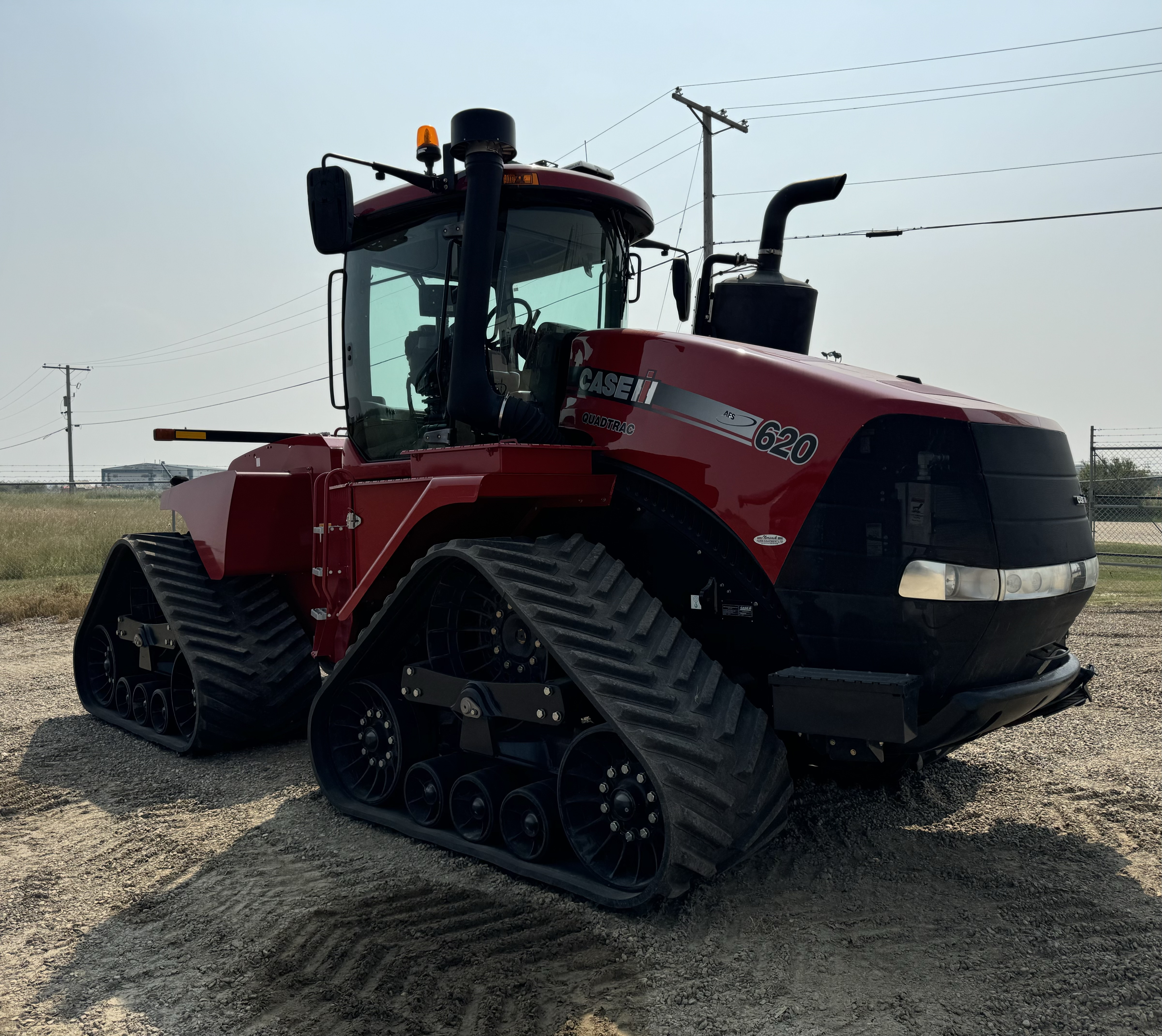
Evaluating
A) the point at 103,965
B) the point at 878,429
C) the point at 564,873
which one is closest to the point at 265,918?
the point at 103,965

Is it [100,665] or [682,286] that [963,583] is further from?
[100,665]

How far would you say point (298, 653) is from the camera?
613 centimetres

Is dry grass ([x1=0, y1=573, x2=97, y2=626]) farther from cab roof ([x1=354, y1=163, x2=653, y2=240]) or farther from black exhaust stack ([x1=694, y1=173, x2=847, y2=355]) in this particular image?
black exhaust stack ([x1=694, y1=173, x2=847, y2=355])

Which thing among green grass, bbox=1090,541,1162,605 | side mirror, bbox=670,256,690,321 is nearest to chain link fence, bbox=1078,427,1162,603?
green grass, bbox=1090,541,1162,605

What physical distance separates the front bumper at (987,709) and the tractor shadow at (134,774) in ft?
11.4

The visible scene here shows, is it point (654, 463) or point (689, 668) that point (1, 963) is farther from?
point (654, 463)

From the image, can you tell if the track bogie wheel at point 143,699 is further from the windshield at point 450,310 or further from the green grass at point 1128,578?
the green grass at point 1128,578

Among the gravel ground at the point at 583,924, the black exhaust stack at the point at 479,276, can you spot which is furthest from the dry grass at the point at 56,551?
the black exhaust stack at the point at 479,276

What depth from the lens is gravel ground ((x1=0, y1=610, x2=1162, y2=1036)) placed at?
9.75 ft

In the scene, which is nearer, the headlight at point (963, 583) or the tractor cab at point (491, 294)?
the headlight at point (963, 583)

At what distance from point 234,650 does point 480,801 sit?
8.26ft

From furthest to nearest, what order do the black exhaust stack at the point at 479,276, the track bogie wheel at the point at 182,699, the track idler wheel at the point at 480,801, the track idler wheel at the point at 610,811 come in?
the track bogie wheel at the point at 182,699 → the black exhaust stack at the point at 479,276 → the track idler wheel at the point at 480,801 → the track idler wheel at the point at 610,811

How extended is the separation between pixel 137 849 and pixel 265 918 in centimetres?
116

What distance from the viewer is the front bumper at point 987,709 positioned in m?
3.42
